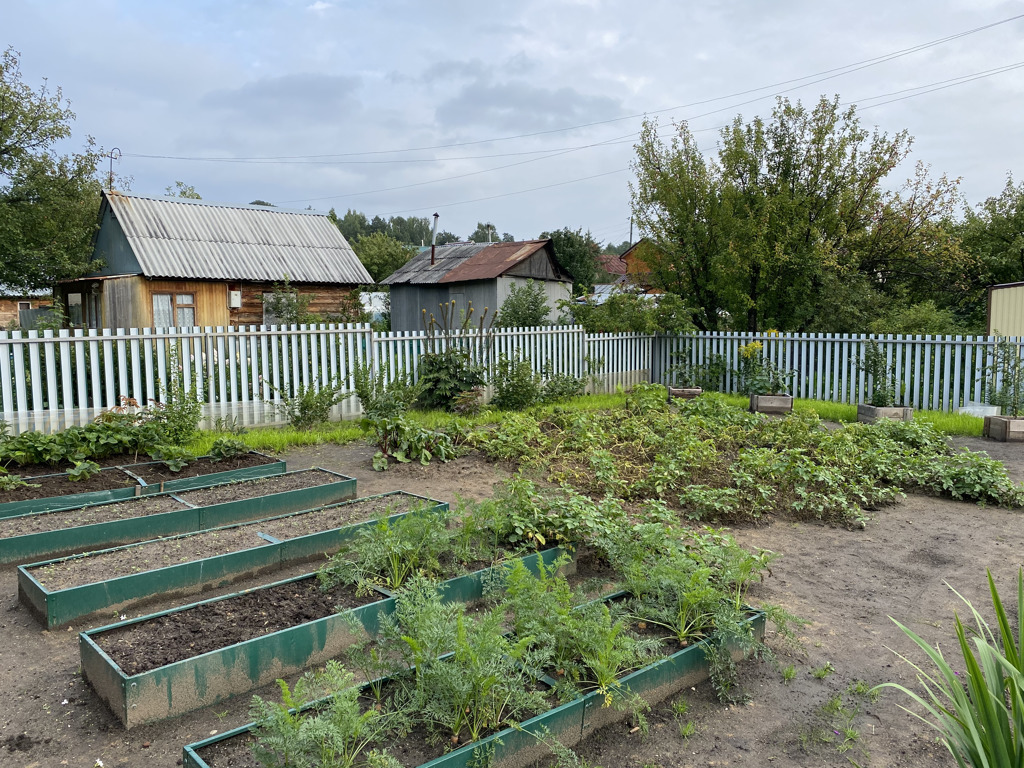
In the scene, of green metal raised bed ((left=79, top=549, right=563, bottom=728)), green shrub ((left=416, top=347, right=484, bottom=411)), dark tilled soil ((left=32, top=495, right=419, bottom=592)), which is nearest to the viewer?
green metal raised bed ((left=79, top=549, right=563, bottom=728))

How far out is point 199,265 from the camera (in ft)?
61.6

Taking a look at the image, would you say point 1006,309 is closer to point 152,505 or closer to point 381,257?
point 152,505

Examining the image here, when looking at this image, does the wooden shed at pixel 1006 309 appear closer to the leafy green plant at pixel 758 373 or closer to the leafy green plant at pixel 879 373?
the leafy green plant at pixel 879 373

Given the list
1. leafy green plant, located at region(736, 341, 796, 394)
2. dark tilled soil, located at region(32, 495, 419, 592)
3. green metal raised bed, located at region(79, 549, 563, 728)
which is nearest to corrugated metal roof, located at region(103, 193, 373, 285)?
leafy green plant, located at region(736, 341, 796, 394)

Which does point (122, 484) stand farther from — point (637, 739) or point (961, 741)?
point (961, 741)

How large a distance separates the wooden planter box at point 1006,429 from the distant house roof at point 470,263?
54.5 ft

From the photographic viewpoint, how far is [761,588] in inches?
170

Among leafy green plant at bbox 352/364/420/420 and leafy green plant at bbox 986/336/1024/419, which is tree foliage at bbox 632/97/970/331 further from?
leafy green plant at bbox 352/364/420/420

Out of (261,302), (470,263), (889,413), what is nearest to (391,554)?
(889,413)

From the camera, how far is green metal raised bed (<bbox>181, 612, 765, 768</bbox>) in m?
2.40

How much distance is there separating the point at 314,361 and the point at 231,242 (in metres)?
11.5

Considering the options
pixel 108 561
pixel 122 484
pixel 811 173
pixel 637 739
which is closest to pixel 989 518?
pixel 637 739

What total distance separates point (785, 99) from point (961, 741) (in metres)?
18.2

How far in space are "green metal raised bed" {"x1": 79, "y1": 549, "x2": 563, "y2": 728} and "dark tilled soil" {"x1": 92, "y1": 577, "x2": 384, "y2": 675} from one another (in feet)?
0.21
